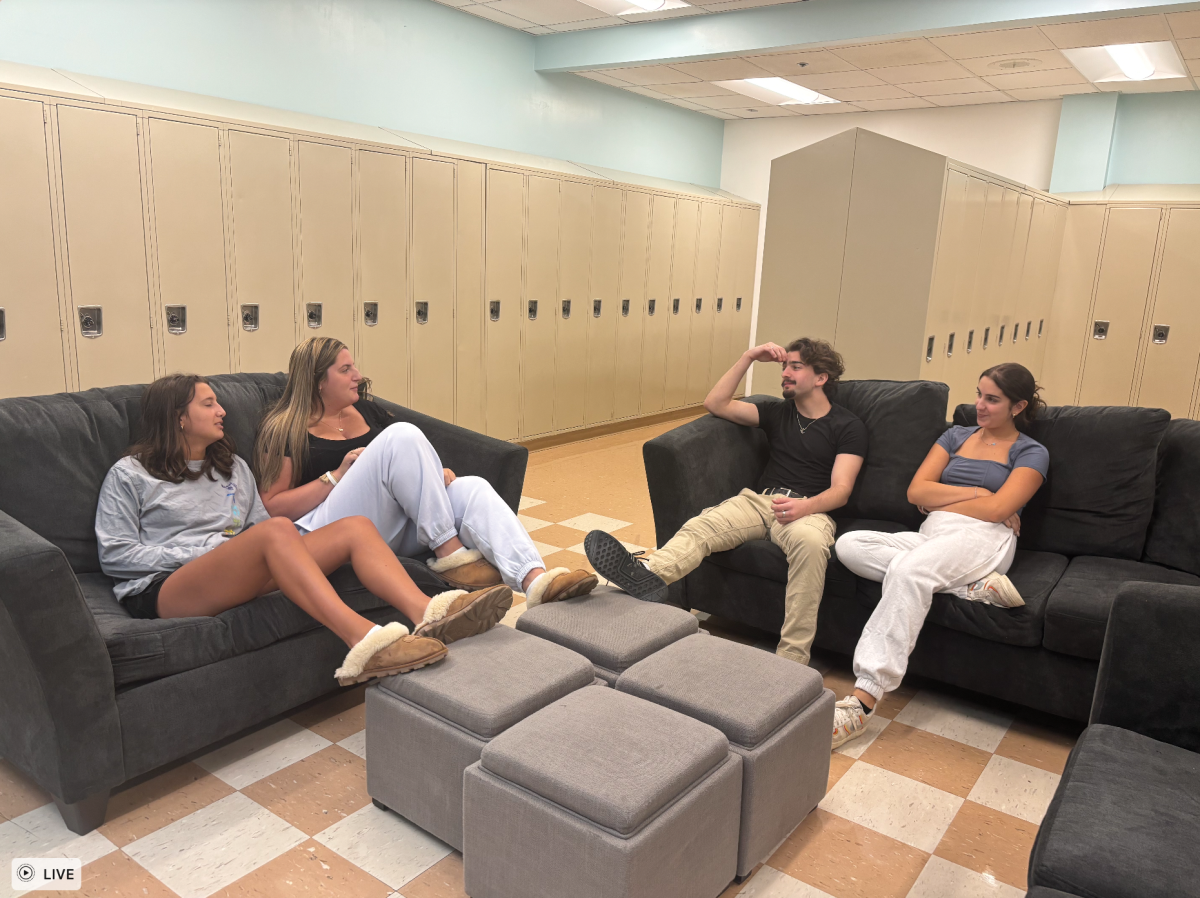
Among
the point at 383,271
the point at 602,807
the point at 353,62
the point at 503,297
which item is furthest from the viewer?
the point at 503,297

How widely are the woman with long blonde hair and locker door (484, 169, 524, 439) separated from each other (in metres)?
3.00

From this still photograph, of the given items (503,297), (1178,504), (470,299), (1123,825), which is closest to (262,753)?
(1123,825)

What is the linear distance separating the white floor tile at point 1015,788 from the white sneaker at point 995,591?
1.46 feet

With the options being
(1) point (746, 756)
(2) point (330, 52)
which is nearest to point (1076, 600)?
(1) point (746, 756)

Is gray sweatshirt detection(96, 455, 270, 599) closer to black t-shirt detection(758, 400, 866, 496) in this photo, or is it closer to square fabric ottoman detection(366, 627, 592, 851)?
square fabric ottoman detection(366, 627, 592, 851)

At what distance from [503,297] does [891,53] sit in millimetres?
3261

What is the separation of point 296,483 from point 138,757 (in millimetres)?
970

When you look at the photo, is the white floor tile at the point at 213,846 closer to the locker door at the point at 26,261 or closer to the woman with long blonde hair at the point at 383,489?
the woman with long blonde hair at the point at 383,489

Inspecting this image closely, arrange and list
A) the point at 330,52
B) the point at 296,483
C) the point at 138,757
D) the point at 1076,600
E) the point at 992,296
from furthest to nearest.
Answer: the point at 992,296, the point at 330,52, the point at 296,483, the point at 1076,600, the point at 138,757

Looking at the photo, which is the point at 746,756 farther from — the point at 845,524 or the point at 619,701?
the point at 845,524

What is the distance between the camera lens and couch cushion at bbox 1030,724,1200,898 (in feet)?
4.20

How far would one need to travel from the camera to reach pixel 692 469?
3.03 metres

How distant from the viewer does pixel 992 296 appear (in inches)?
224

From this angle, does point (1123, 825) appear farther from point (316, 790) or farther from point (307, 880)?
point (316, 790)
